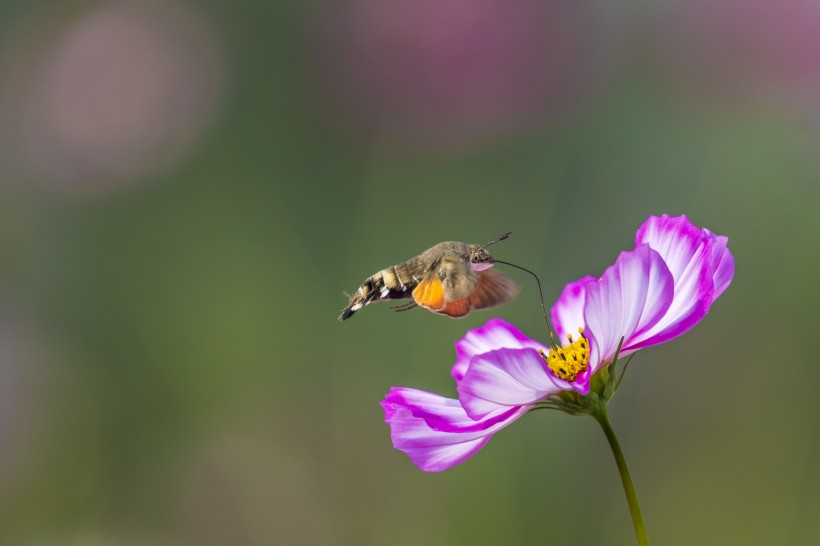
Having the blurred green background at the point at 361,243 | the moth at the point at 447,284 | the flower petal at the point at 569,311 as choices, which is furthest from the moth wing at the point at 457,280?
the blurred green background at the point at 361,243

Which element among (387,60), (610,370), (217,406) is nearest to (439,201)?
(387,60)

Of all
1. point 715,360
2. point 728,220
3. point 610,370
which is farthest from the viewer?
point 728,220

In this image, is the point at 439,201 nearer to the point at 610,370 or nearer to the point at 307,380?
the point at 307,380

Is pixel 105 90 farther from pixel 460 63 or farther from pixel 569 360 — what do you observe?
pixel 569 360

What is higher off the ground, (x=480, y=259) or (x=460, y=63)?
(x=460, y=63)

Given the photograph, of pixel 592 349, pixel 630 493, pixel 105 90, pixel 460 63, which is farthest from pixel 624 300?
pixel 105 90

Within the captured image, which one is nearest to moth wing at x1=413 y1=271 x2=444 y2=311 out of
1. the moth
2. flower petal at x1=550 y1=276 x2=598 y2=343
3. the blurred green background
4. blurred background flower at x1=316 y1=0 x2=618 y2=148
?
the moth
